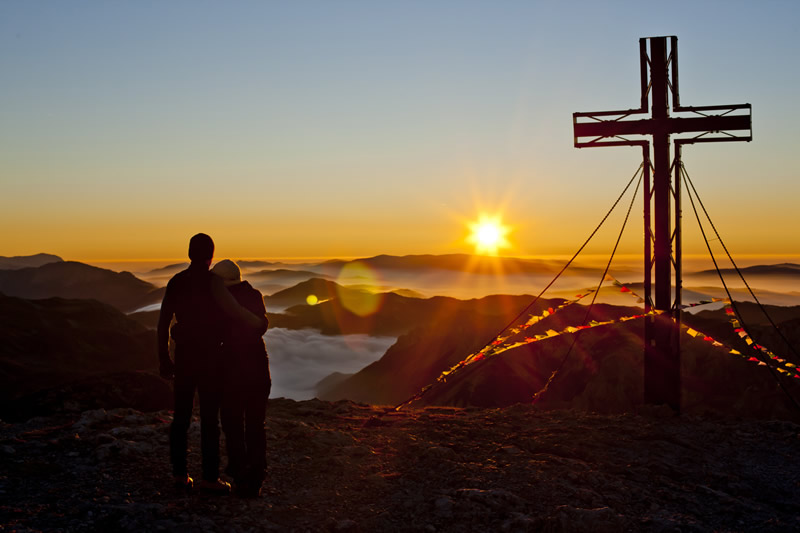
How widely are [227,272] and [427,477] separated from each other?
3.36m

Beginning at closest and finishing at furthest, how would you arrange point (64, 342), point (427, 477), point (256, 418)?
point (256, 418) → point (427, 477) → point (64, 342)

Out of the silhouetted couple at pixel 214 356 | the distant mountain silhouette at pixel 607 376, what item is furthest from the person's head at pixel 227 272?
the distant mountain silhouette at pixel 607 376

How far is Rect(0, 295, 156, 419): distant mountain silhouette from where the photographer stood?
45938 millimetres

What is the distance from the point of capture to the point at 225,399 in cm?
617

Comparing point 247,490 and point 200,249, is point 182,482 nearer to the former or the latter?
point 247,490

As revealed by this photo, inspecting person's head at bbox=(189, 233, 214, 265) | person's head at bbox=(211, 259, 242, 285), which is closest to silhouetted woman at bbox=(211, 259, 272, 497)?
person's head at bbox=(211, 259, 242, 285)

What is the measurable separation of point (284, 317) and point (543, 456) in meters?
122

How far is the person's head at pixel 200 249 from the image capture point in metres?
6.01

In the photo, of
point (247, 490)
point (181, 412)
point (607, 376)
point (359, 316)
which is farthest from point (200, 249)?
point (359, 316)

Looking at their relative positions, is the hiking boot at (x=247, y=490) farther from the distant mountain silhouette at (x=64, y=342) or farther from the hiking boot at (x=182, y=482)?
the distant mountain silhouette at (x=64, y=342)

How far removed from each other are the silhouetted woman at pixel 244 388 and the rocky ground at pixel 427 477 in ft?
1.03

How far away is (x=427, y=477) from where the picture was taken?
757 centimetres

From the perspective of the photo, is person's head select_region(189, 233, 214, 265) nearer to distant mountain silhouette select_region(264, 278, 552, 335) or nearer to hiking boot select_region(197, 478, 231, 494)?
hiking boot select_region(197, 478, 231, 494)

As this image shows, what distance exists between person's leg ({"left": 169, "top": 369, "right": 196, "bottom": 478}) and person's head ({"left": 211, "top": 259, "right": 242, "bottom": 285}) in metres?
0.91
